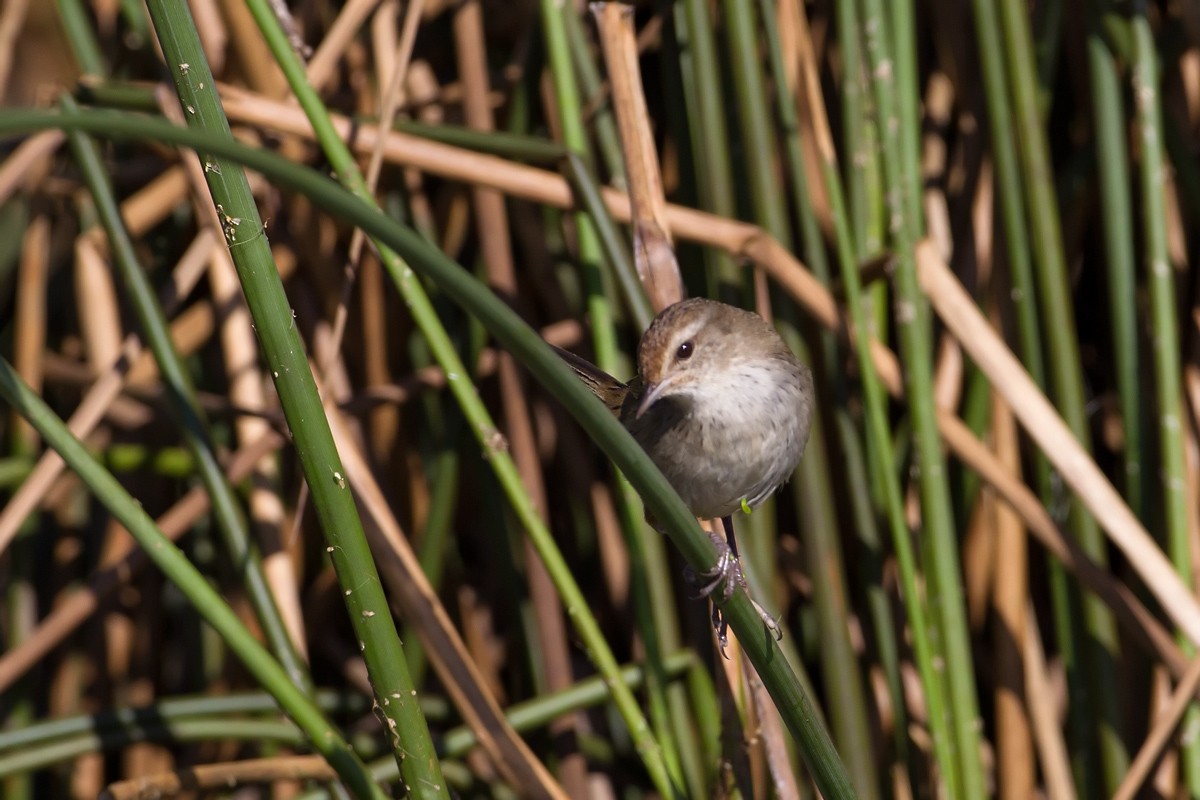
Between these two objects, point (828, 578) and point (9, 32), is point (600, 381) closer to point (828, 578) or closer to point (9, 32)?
point (828, 578)

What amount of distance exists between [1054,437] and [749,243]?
651mm

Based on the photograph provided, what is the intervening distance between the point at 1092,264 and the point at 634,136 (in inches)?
46.0

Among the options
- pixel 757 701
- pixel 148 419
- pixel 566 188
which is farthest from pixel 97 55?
pixel 757 701

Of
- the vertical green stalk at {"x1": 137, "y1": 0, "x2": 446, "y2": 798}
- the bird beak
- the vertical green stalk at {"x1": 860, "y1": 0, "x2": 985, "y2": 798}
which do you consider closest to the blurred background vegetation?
the vertical green stalk at {"x1": 860, "y1": 0, "x2": 985, "y2": 798}

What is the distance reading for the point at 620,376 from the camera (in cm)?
234

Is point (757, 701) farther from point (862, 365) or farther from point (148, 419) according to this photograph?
point (148, 419)

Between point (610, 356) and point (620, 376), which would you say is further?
point (620, 376)

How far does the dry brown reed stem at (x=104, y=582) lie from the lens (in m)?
2.39

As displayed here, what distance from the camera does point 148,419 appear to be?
9.03 feet

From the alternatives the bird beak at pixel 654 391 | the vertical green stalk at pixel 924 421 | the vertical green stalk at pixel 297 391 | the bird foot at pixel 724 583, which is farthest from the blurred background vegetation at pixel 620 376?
the vertical green stalk at pixel 297 391

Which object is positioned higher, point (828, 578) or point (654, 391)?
point (654, 391)

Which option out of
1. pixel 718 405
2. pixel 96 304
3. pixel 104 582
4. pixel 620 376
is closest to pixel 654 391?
pixel 718 405

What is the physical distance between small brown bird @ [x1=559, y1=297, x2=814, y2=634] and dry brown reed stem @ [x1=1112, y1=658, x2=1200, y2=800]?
0.71 meters

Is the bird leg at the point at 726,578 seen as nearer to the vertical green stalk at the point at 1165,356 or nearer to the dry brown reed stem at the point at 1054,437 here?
the dry brown reed stem at the point at 1054,437
